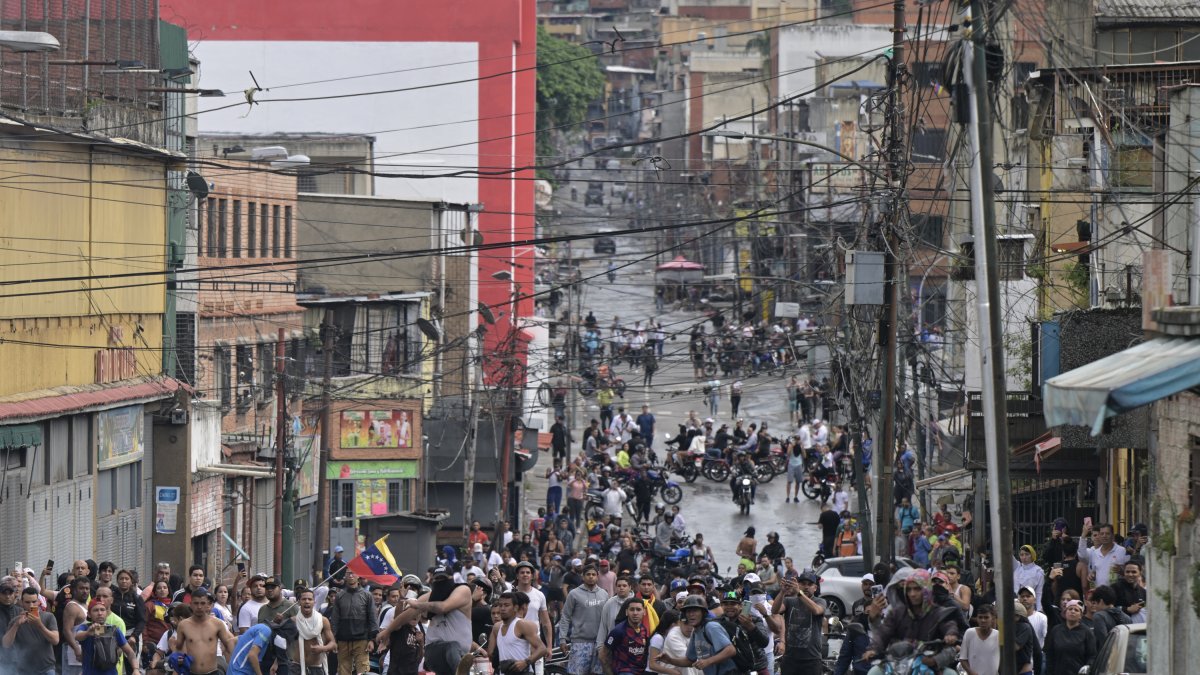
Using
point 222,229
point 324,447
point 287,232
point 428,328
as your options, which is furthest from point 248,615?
point 287,232

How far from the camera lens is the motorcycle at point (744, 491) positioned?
45219 mm

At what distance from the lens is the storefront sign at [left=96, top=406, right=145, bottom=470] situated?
31.9m

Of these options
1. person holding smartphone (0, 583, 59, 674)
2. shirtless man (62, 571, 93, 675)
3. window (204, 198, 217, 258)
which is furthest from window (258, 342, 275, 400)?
person holding smartphone (0, 583, 59, 674)

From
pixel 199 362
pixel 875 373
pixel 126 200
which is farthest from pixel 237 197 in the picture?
pixel 875 373

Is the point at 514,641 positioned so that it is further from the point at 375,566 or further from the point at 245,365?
the point at 245,365

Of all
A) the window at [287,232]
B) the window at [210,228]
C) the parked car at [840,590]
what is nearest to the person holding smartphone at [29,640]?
the parked car at [840,590]

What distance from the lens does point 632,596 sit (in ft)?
63.6

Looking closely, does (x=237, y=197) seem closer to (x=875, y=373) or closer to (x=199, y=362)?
(x=199, y=362)

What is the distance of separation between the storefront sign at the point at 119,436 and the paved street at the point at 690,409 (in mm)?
8079

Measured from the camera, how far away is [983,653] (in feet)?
51.9

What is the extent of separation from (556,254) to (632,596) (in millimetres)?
91302

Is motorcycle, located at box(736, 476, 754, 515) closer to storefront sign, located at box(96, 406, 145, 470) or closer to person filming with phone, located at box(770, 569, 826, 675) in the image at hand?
storefront sign, located at box(96, 406, 145, 470)

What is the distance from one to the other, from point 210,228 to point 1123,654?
28922 millimetres

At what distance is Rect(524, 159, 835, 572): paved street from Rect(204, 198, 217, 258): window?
7.63 meters
